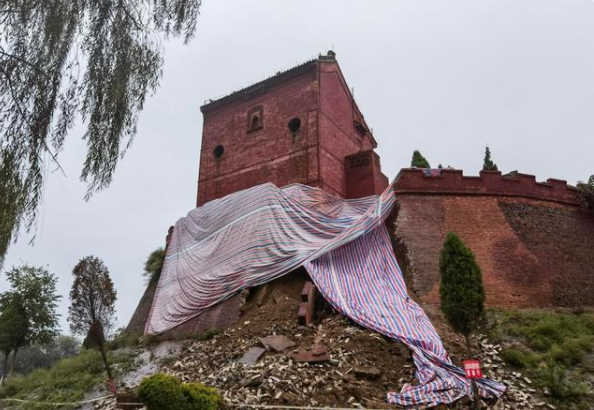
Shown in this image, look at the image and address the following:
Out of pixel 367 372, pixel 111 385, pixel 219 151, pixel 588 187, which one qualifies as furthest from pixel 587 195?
pixel 111 385

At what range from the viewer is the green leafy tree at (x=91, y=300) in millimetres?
12055

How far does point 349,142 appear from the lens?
18781mm

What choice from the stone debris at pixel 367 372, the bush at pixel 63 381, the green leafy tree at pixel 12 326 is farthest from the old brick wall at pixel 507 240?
the green leafy tree at pixel 12 326

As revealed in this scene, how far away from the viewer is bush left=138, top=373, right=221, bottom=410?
7.11 metres

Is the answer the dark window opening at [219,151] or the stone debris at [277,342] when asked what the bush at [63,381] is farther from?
the dark window opening at [219,151]

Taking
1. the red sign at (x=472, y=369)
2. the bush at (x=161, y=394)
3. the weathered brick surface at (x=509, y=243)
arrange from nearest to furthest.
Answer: the bush at (x=161, y=394), the red sign at (x=472, y=369), the weathered brick surface at (x=509, y=243)

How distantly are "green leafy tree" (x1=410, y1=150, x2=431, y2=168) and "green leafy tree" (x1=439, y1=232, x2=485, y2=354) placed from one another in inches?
394

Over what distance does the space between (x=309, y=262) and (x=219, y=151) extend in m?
8.80

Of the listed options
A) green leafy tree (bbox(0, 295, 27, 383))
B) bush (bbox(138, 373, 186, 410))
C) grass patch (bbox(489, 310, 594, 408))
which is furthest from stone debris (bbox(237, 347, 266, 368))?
green leafy tree (bbox(0, 295, 27, 383))

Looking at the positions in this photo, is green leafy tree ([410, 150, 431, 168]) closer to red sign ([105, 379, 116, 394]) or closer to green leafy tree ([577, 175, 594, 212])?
green leafy tree ([577, 175, 594, 212])

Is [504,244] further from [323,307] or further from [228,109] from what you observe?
[228,109]

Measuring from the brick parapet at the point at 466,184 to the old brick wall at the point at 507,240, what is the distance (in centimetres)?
4

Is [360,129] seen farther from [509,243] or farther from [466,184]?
[509,243]

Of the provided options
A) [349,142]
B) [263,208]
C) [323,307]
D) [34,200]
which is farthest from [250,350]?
[349,142]
